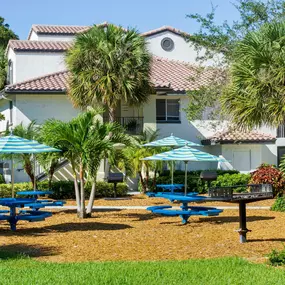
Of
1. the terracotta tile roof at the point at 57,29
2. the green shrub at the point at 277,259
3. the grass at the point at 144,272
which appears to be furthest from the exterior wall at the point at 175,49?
the green shrub at the point at 277,259

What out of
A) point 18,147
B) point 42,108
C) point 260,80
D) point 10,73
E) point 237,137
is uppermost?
point 10,73

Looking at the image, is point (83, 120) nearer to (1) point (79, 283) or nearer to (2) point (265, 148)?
(1) point (79, 283)

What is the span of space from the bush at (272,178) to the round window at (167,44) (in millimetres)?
17631

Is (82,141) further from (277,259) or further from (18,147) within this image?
(277,259)

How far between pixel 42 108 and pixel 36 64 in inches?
260

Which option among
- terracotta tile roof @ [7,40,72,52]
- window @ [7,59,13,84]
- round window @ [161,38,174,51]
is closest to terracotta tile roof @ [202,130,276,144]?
round window @ [161,38,174,51]

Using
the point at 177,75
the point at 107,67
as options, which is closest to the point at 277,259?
the point at 107,67

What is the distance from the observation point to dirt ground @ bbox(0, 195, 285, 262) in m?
13.2

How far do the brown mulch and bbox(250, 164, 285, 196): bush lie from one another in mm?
5515

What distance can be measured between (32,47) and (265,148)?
1507 cm

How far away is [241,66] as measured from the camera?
70.0ft

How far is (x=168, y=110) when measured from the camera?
36.2 metres

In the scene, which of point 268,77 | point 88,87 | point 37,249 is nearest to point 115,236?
point 37,249

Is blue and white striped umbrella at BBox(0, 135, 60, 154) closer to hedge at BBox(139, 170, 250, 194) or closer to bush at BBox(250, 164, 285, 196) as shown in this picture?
bush at BBox(250, 164, 285, 196)
